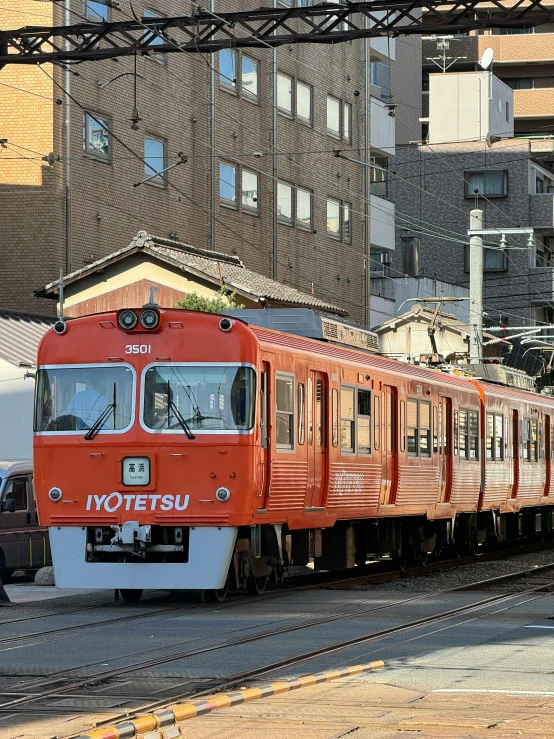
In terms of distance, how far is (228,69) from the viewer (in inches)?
1511

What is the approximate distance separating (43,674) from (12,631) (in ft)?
9.12

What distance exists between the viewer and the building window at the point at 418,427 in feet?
66.9

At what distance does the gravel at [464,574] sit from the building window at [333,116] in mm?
20863

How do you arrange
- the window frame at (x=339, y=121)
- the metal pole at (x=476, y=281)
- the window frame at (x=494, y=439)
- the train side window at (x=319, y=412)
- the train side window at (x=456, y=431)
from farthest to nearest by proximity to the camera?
the window frame at (x=339, y=121) < the metal pole at (x=476, y=281) < the window frame at (x=494, y=439) < the train side window at (x=456, y=431) < the train side window at (x=319, y=412)

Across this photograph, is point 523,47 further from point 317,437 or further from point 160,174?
point 317,437

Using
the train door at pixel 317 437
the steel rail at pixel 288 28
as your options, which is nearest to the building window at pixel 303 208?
the steel rail at pixel 288 28

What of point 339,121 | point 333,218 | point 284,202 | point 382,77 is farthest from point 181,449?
point 382,77

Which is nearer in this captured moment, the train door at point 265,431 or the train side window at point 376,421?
the train door at point 265,431

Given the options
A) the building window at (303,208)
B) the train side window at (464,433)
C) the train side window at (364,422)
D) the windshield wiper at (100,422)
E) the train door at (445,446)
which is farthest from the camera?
the building window at (303,208)

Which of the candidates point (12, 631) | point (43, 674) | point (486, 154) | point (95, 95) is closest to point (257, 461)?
point (12, 631)

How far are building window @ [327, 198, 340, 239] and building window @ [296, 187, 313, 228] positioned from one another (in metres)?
1.40

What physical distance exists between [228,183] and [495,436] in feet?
48.0

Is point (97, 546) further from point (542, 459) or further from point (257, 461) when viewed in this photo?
point (542, 459)

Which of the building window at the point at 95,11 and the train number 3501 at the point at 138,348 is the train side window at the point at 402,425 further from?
the building window at the point at 95,11
